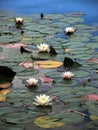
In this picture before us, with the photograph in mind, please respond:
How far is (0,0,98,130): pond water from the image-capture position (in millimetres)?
1768

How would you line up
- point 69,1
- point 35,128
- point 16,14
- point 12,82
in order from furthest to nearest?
point 69,1 → point 16,14 → point 12,82 → point 35,128

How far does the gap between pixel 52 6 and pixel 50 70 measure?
2.55 m

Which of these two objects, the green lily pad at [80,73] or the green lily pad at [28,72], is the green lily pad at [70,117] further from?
the green lily pad at [28,72]

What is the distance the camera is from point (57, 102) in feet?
6.39

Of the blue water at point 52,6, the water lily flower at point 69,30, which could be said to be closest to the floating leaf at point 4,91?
the water lily flower at point 69,30

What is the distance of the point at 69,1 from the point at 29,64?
2869mm

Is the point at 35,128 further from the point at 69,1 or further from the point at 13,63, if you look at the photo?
the point at 69,1

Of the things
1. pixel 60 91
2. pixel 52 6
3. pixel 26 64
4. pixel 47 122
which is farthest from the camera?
pixel 52 6

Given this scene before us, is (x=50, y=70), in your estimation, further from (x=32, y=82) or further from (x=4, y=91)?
(x=4, y=91)

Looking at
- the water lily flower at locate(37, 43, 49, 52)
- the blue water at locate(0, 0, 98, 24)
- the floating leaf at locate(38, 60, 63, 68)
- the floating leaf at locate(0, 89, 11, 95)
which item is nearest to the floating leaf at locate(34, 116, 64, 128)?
the floating leaf at locate(0, 89, 11, 95)

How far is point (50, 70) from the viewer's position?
2.45 metres

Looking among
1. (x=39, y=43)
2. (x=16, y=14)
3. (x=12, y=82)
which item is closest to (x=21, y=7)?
(x=16, y=14)

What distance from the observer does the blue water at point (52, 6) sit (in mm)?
4445

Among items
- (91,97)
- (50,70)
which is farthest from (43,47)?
(91,97)
